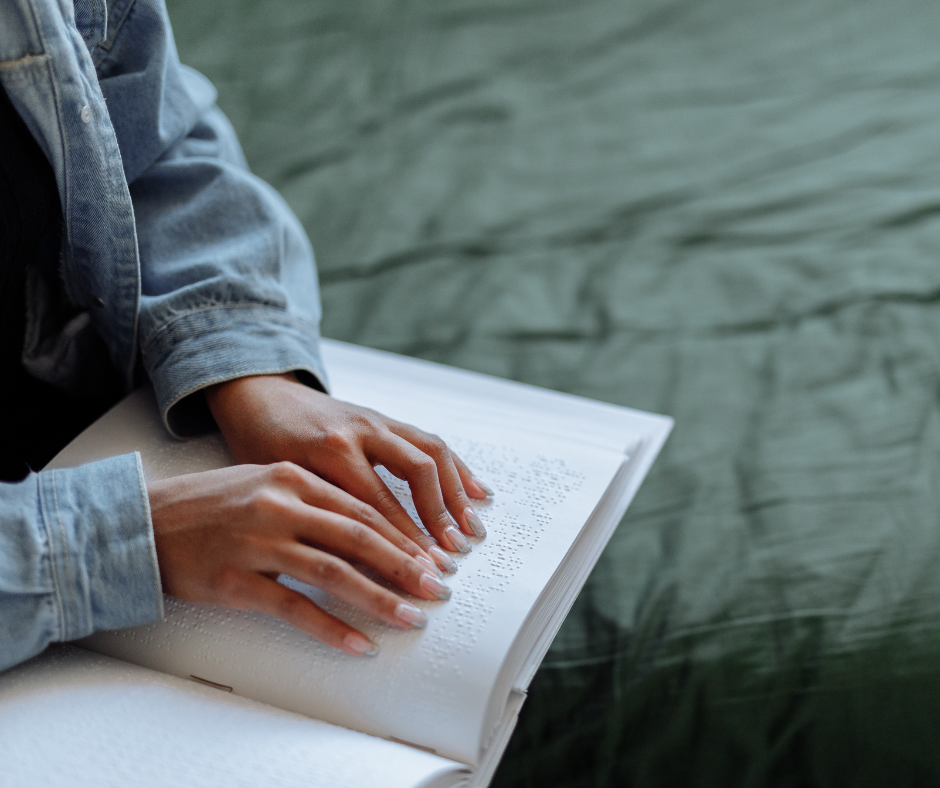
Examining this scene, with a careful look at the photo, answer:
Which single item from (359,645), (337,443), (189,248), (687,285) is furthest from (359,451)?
(687,285)

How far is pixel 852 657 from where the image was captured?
59cm

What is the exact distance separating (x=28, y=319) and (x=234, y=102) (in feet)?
1.81

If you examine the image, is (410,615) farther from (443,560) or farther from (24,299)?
(24,299)

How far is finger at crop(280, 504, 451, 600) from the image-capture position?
0.47 meters

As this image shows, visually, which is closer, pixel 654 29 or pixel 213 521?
pixel 213 521

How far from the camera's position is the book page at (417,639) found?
0.45 metres

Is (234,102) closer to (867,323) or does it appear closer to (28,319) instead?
(28,319)

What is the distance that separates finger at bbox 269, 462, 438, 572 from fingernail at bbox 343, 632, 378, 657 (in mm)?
54

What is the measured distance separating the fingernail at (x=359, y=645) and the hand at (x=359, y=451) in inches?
2.5

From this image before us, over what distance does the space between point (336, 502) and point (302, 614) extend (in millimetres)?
63

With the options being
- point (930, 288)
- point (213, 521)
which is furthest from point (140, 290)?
point (930, 288)

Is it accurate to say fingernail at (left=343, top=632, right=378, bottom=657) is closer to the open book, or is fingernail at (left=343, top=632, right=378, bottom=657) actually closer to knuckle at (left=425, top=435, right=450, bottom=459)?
the open book

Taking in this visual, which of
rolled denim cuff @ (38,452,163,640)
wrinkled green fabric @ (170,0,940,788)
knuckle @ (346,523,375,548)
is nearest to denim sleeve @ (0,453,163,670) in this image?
rolled denim cuff @ (38,452,163,640)

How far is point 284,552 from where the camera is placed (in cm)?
47
